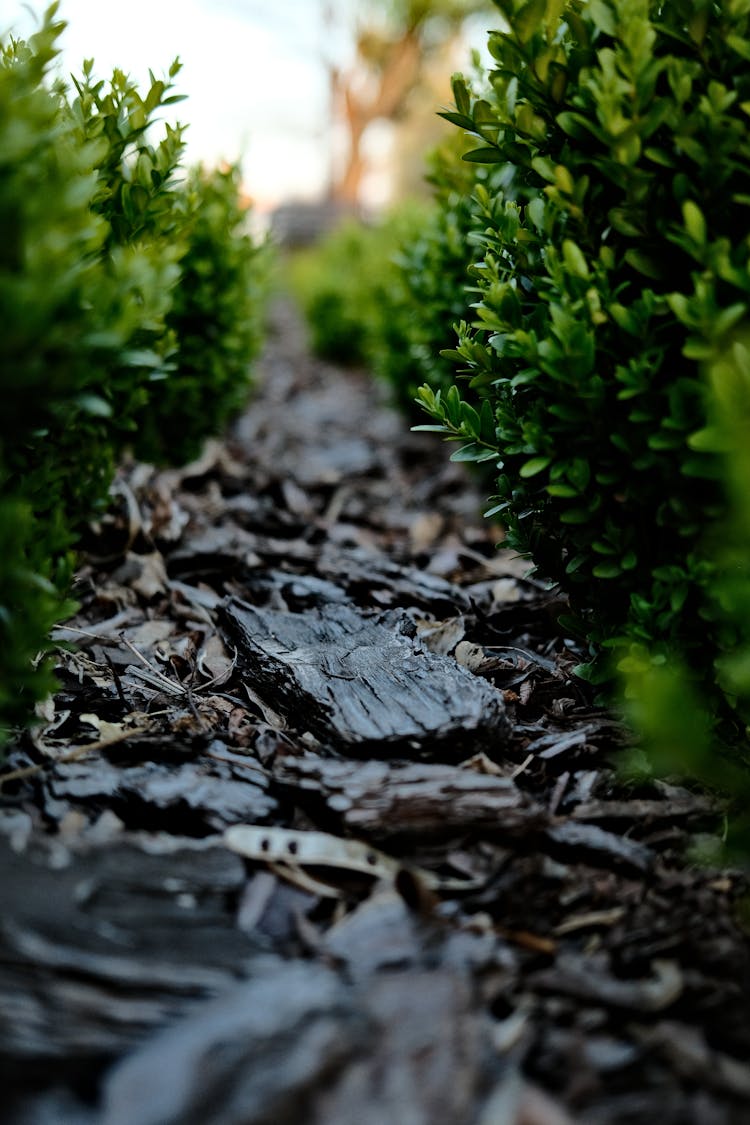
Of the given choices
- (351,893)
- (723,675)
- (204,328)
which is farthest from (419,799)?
(204,328)

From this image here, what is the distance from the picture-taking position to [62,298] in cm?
144

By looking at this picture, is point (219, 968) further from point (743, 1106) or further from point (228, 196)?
point (228, 196)

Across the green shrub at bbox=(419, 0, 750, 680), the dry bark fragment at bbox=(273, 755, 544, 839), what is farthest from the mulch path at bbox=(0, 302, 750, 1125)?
the green shrub at bbox=(419, 0, 750, 680)

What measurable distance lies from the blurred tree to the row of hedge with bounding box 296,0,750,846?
25.4 m

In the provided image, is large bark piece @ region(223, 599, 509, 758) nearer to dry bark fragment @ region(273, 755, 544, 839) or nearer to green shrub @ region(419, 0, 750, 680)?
dry bark fragment @ region(273, 755, 544, 839)

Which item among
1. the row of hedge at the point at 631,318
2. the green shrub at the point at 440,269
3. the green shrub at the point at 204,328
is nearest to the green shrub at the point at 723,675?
the row of hedge at the point at 631,318

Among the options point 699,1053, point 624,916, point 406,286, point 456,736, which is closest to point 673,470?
point 456,736

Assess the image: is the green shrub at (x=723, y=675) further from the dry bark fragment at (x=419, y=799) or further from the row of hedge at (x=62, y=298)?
the row of hedge at (x=62, y=298)

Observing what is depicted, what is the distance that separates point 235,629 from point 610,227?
5.07 feet

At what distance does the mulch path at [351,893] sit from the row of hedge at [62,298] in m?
0.37

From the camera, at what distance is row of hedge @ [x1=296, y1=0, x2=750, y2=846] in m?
1.68

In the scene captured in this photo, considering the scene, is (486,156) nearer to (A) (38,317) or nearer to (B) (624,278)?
(B) (624,278)

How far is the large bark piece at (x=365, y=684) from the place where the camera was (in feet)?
6.38

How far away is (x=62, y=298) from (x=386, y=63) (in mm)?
27135
